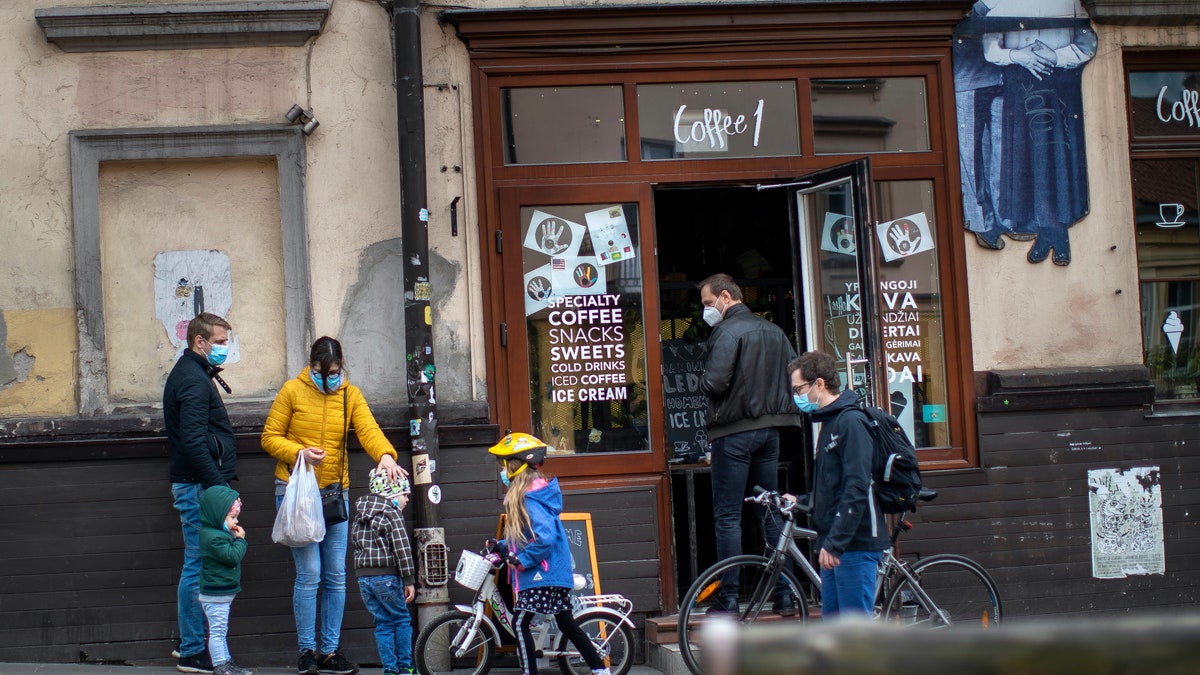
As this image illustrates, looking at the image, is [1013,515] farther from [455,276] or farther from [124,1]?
[124,1]

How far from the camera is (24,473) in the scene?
7.66 m

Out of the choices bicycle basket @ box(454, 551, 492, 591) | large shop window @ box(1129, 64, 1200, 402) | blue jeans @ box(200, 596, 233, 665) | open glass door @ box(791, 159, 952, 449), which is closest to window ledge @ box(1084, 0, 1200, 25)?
large shop window @ box(1129, 64, 1200, 402)

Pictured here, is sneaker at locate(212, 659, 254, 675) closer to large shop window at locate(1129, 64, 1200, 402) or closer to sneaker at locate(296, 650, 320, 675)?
sneaker at locate(296, 650, 320, 675)

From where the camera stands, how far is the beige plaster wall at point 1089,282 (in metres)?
8.54

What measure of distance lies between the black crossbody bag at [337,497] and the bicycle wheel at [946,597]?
3214 millimetres

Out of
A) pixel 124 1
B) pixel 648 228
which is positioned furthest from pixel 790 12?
pixel 124 1

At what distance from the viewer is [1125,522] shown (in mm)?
8539

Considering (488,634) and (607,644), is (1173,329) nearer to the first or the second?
(607,644)

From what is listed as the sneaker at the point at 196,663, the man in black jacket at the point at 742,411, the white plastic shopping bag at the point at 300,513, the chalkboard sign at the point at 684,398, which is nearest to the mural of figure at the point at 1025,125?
the man in black jacket at the point at 742,411

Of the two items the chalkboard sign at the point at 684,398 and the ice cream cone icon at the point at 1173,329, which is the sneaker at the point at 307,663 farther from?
the ice cream cone icon at the point at 1173,329

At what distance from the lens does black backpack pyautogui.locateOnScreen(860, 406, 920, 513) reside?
238 inches

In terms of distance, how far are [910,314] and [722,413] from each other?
184cm

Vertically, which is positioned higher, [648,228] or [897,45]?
[897,45]

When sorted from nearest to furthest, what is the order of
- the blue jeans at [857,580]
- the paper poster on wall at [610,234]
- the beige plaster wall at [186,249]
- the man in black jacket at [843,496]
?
the man in black jacket at [843,496]
the blue jeans at [857,580]
the beige plaster wall at [186,249]
the paper poster on wall at [610,234]
